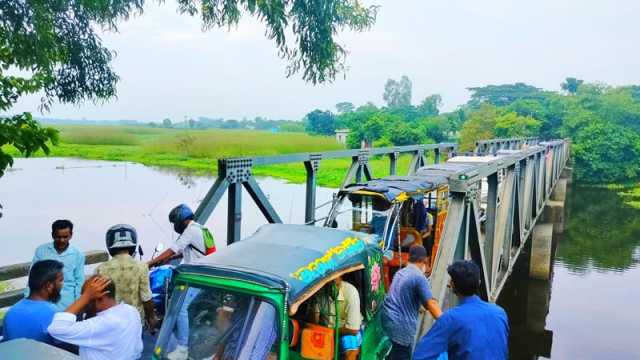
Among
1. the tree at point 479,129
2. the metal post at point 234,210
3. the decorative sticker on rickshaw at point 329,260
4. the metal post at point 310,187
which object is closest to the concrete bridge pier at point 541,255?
the metal post at point 310,187

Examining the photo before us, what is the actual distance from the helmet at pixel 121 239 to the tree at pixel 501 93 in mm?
113802

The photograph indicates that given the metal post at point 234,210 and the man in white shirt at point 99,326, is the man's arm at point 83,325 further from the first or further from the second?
the metal post at point 234,210

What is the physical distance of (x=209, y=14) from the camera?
684cm

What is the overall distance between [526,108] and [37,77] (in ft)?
238

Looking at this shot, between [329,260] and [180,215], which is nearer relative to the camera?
[329,260]

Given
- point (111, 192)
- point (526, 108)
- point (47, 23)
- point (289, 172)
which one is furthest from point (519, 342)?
point (526, 108)

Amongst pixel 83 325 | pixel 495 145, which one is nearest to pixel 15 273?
pixel 83 325

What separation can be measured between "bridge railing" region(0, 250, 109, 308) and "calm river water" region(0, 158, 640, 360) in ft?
3.13

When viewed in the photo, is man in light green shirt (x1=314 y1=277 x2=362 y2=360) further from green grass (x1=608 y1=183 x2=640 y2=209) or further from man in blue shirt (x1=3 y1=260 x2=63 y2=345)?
green grass (x1=608 y1=183 x2=640 y2=209)

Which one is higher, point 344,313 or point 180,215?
point 180,215

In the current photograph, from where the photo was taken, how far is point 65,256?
4434 mm

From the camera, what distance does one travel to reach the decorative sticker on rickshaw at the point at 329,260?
11.4 ft

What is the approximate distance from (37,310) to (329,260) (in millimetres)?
1923

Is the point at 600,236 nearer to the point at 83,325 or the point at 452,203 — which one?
the point at 452,203
